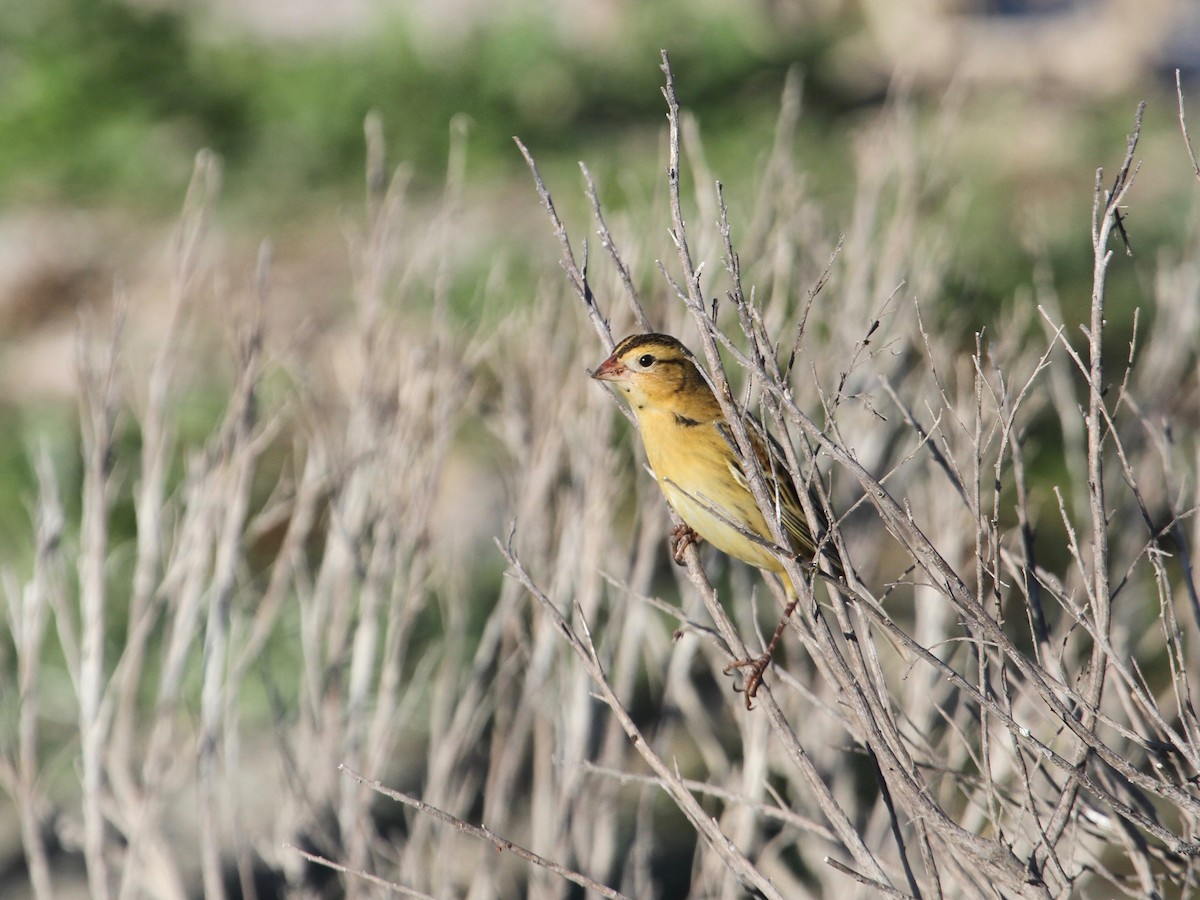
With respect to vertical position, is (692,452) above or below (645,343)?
below

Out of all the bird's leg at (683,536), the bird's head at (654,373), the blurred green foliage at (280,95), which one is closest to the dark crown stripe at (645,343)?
the bird's head at (654,373)

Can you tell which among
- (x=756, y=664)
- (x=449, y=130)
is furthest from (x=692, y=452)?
(x=449, y=130)

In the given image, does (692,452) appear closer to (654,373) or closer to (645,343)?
(654,373)

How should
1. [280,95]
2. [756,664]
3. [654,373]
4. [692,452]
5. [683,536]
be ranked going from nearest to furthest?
[756,664], [654,373], [692,452], [683,536], [280,95]

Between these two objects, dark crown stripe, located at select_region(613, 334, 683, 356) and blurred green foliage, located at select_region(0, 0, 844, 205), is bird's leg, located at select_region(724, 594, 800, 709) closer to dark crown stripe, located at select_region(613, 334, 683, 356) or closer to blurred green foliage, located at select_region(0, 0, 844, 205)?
dark crown stripe, located at select_region(613, 334, 683, 356)

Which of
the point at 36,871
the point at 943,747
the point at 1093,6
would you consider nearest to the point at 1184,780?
the point at 943,747

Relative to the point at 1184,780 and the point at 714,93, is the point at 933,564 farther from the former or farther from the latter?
the point at 714,93

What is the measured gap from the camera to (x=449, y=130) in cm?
1062

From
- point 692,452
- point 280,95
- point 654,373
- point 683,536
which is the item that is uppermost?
point 280,95

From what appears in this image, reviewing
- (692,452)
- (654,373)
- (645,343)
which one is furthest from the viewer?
(692,452)

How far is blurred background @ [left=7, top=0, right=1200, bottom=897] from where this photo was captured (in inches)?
367

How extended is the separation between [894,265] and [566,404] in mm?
1234

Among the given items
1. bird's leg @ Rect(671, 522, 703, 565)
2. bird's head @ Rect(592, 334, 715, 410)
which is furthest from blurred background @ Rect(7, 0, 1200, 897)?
bird's head @ Rect(592, 334, 715, 410)

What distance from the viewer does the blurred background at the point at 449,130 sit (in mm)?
9328
